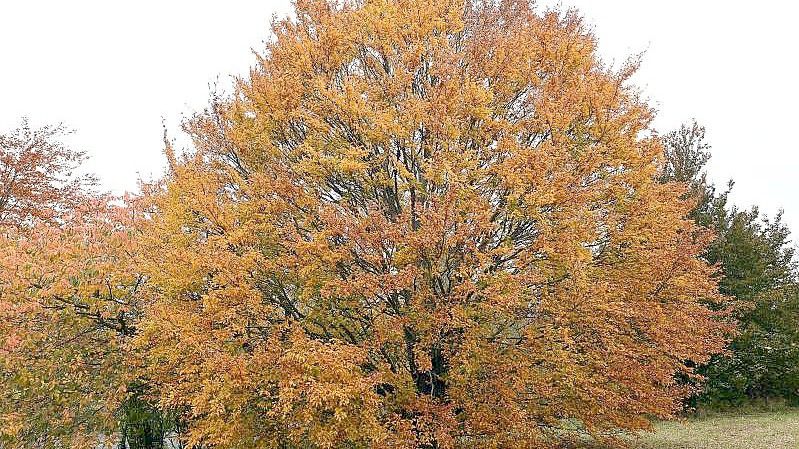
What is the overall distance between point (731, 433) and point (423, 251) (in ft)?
53.0

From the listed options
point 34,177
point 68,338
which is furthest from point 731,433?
point 34,177

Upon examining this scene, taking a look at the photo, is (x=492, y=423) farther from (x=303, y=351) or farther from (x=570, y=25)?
(x=570, y=25)

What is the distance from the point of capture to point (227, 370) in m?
8.61

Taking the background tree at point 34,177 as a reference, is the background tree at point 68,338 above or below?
below

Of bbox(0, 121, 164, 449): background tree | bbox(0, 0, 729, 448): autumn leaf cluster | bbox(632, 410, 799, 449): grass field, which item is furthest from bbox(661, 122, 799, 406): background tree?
bbox(0, 121, 164, 449): background tree

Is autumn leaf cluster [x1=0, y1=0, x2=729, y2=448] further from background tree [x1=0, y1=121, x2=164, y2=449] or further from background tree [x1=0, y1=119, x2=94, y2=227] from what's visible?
background tree [x1=0, y1=119, x2=94, y2=227]

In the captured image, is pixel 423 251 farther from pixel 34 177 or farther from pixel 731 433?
pixel 34 177

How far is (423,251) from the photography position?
29.5 feet

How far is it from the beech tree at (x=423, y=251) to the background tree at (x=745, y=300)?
18.1m

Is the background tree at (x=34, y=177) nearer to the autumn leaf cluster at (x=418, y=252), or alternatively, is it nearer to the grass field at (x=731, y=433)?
the autumn leaf cluster at (x=418, y=252)

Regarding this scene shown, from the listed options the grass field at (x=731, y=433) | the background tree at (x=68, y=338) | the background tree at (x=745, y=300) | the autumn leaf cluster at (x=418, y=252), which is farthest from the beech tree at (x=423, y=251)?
the background tree at (x=745, y=300)

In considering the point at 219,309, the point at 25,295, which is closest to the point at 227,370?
the point at 219,309

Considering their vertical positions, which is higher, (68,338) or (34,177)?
(34,177)

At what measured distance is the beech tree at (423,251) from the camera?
8859mm
